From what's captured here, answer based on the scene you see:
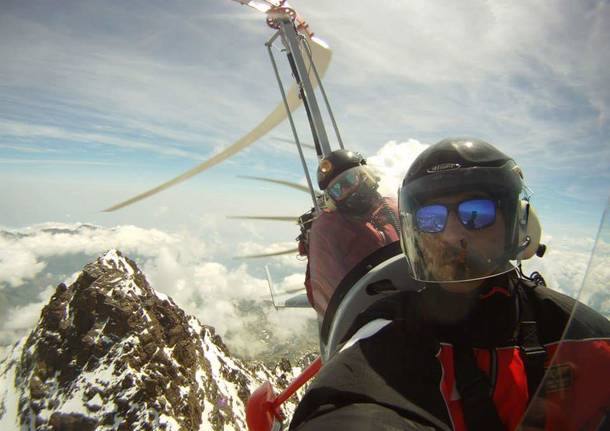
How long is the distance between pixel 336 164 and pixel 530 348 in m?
2.87

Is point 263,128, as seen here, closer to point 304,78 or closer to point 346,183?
point 304,78

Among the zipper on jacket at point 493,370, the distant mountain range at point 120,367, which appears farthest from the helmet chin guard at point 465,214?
the distant mountain range at point 120,367

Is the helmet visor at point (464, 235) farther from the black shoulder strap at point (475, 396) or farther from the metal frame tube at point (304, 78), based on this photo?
the metal frame tube at point (304, 78)

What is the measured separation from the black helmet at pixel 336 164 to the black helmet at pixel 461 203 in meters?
1.85

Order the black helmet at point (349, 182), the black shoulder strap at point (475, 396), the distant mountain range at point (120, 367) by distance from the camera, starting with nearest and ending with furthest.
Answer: the black shoulder strap at point (475, 396) < the black helmet at point (349, 182) < the distant mountain range at point (120, 367)

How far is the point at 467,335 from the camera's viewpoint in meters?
1.55

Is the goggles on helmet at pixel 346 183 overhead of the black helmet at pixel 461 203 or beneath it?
overhead

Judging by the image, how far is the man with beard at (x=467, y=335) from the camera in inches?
45.8

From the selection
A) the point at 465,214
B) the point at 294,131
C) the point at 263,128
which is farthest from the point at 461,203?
the point at 263,128

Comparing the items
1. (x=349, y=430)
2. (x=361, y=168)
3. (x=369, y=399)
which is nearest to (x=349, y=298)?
(x=369, y=399)

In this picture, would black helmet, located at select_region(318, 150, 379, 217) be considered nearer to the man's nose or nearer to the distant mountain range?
the man's nose

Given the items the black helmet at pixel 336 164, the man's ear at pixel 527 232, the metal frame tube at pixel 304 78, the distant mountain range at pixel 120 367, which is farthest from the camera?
the distant mountain range at pixel 120 367

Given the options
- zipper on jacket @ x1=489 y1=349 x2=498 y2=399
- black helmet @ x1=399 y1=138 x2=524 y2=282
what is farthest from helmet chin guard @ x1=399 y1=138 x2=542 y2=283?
zipper on jacket @ x1=489 y1=349 x2=498 y2=399

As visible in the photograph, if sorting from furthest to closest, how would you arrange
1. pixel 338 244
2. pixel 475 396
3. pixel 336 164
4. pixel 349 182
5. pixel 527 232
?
pixel 336 164 < pixel 349 182 < pixel 338 244 < pixel 527 232 < pixel 475 396
